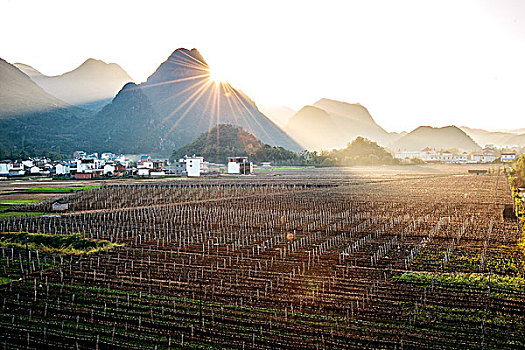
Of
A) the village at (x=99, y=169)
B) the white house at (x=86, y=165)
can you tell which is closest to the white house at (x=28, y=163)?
the village at (x=99, y=169)

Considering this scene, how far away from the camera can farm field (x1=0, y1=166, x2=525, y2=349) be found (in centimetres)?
917

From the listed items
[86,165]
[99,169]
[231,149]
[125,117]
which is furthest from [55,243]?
[125,117]

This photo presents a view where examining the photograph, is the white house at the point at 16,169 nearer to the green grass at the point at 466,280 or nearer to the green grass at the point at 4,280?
the green grass at the point at 4,280

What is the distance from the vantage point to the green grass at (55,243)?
1700cm

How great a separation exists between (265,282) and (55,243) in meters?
10.9

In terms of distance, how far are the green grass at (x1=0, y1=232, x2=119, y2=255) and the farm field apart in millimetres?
84

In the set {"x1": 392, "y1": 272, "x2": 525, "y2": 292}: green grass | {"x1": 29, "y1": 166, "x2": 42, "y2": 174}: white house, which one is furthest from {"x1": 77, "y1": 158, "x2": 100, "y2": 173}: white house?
{"x1": 392, "y1": 272, "x2": 525, "y2": 292}: green grass

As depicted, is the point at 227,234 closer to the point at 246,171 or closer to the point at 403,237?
the point at 403,237

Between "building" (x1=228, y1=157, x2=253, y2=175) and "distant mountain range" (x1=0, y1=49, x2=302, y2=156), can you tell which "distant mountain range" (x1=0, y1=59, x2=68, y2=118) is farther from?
"building" (x1=228, y1=157, x2=253, y2=175)

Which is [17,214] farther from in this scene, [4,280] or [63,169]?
[63,169]

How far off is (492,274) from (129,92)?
553 ft

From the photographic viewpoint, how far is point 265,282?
493 inches

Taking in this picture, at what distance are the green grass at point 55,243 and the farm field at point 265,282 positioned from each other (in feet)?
0.28

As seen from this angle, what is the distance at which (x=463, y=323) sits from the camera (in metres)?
9.65
